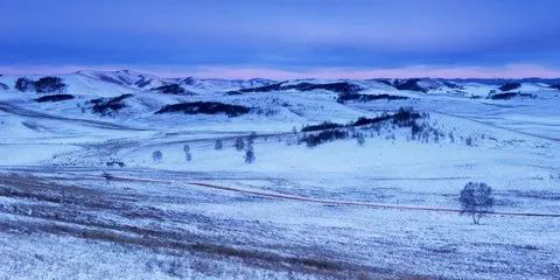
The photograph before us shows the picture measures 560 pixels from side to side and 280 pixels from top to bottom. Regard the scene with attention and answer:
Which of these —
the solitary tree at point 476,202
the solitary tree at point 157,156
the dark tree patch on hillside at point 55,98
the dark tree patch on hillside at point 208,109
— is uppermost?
the dark tree patch on hillside at point 55,98

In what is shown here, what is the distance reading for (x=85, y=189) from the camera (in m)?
38.2

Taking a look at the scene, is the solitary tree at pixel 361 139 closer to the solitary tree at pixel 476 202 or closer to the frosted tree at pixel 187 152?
the frosted tree at pixel 187 152

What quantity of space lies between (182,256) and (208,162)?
4905cm

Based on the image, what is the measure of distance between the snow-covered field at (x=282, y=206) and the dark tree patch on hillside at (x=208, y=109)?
35393mm

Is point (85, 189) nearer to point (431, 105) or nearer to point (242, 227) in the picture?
point (242, 227)

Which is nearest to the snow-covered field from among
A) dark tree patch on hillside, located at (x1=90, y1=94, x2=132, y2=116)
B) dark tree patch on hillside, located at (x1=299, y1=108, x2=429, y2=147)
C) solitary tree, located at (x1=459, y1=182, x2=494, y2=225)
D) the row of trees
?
the row of trees

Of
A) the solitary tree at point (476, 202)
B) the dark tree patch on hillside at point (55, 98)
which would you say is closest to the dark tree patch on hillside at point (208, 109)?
the dark tree patch on hillside at point (55, 98)

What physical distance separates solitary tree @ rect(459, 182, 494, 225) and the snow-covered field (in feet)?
3.22

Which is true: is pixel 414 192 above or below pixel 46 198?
below

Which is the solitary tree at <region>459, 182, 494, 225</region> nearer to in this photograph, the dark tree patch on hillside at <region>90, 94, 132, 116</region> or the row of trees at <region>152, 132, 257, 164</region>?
the row of trees at <region>152, 132, 257, 164</region>

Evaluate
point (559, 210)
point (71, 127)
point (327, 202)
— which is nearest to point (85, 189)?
point (327, 202)

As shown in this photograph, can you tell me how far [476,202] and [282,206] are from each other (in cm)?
1104

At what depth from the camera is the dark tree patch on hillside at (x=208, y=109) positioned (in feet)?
456

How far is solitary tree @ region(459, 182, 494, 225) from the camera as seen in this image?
1517 inches
